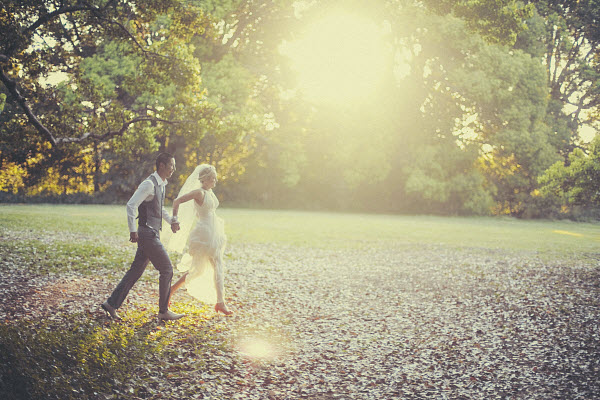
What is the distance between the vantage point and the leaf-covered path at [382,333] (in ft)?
17.6

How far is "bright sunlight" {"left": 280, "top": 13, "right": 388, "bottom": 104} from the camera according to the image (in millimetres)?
38062

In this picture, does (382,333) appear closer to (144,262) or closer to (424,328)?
(424,328)

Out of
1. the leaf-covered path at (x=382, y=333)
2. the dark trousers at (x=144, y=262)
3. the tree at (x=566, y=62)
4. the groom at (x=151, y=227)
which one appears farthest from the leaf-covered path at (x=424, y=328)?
the tree at (x=566, y=62)

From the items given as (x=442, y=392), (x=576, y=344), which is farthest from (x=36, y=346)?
(x=576, y=344)

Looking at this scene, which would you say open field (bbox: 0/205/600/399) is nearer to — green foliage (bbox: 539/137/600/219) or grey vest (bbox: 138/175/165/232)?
grey vest (bbox: 138/175/165/232)

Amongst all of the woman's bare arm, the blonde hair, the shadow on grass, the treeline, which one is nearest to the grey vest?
the woman's bare arm

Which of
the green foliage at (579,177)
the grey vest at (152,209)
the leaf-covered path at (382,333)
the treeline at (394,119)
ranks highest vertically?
the treeline at (394,119)

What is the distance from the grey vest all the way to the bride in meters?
0.51

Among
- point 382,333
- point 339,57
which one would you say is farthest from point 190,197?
point 339,57

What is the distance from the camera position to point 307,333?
24.3ft

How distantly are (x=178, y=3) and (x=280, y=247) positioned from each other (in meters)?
8.73

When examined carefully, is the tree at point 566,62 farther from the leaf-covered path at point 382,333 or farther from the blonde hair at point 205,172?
the blonde hair at point 205,172

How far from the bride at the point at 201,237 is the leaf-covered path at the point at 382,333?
59 cm

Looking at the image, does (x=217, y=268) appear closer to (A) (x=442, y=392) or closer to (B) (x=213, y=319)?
(B) (x=213, y=319)
